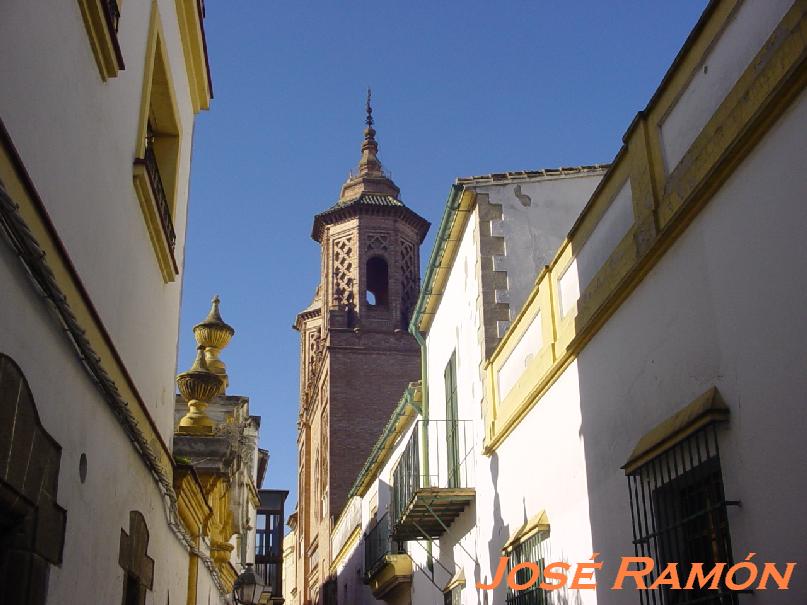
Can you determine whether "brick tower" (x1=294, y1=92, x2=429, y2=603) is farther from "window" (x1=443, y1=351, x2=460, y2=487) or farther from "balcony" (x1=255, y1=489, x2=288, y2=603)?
"window" (x1=443, y1=351, x2=460, y2=487)

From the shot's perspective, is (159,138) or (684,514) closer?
(684,514)

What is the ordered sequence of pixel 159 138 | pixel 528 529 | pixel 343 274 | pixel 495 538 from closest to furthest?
pixel 159 138
pixel 528 529
pixel 495 538
pixel 343 274

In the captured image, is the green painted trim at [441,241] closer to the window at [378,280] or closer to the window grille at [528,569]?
the window grille at [528,569]

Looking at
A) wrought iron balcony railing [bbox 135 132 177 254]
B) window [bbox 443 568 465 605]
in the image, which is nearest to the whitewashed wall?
wrought iron balcony railing [bbox 135 132 177 254]

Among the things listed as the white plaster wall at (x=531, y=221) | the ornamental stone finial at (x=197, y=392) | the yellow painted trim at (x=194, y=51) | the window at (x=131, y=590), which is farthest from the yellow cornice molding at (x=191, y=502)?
the white plaster wall at (x=531, y=221)

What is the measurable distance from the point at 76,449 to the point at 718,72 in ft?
13.9

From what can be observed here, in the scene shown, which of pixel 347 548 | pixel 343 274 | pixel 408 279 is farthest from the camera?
pixel 408 279

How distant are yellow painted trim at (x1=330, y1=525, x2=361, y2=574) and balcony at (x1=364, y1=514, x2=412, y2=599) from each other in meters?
4.54

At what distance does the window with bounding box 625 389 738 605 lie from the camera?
19.3 ft

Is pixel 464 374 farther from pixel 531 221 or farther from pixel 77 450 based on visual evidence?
pixel 77 450

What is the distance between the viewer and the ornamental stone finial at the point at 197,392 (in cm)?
1090

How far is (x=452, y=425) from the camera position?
46.2ft

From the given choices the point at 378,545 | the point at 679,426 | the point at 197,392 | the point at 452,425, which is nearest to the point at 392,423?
the point at 378,545

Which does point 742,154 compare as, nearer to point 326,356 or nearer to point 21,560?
point 21,560
